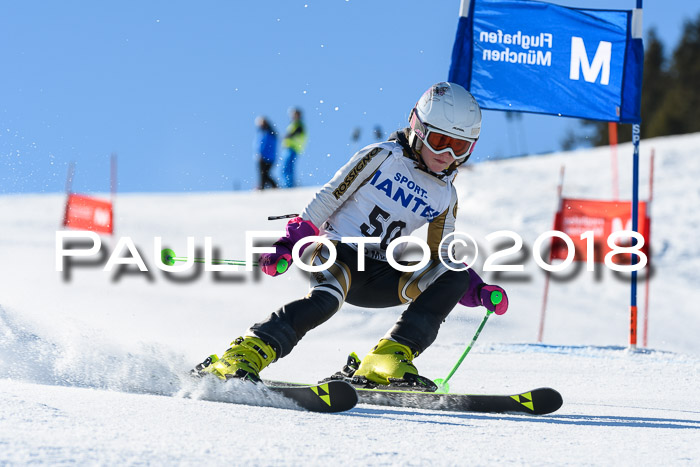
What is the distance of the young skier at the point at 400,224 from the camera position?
10.8ft

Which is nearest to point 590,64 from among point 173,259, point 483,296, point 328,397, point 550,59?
point 550,59

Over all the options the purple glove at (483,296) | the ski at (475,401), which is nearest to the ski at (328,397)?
the ski at (475,401)

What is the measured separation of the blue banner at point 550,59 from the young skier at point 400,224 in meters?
2.33

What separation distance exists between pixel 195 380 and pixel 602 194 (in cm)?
1290

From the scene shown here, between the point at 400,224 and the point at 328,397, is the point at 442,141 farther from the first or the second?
the point at 328,397

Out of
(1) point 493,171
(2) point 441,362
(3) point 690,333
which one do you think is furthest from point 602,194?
(2) point 441,362

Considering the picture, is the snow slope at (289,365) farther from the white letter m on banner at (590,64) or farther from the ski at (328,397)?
the white letter m on banner at (590,64)

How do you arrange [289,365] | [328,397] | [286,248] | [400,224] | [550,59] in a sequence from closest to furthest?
[328,397]
[286,248]
[400,224]
[289,365]
[550,59]

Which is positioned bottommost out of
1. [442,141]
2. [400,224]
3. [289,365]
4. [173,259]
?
[289,365]

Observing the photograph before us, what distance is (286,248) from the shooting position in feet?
10.6

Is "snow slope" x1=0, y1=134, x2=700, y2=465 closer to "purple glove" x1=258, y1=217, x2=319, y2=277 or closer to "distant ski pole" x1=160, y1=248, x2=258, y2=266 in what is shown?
"distant ski pole" x1=160, y1=248, x2=258, y2=266

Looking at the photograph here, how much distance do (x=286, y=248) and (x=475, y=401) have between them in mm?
918

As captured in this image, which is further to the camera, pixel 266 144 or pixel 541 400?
pixel 266 144

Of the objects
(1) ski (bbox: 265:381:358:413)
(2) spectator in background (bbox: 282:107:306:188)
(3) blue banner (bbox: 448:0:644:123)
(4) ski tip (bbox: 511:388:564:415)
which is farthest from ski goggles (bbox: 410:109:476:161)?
(2) spectator in background (bbox: 282:107:306:188)
